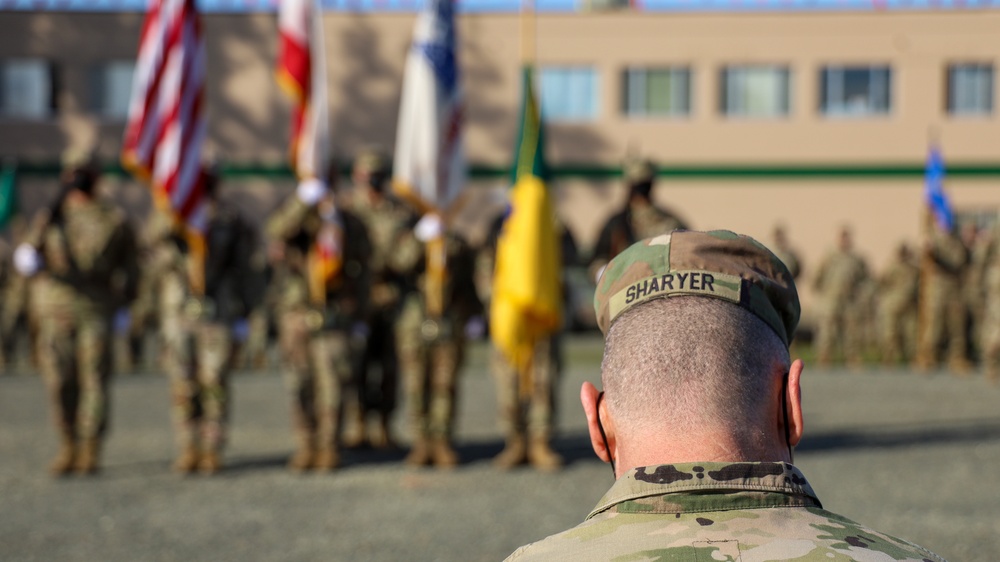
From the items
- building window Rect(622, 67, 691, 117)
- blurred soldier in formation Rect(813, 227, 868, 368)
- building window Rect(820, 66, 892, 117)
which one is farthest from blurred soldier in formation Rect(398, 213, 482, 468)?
building window Rect(820, 66, 892, 117)

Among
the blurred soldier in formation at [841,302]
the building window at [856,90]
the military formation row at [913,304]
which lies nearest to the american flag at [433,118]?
the military formation row at [913,304]

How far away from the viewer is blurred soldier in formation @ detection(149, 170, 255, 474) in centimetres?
938

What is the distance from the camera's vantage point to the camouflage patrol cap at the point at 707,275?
2025mm

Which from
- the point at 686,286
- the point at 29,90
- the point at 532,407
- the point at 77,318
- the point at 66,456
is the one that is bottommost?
the point at 66,456

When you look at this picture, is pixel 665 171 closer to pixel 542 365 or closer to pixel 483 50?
pixel 483 50

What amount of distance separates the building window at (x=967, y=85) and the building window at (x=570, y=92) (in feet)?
26.4

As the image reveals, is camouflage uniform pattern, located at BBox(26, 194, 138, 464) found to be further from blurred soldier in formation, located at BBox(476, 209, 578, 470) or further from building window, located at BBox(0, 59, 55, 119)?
building window, located at BBox(0, 59, 55, 119)

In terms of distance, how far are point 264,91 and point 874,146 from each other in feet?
45.0

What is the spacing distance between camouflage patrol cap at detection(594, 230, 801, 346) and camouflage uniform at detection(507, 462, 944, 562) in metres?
0.27

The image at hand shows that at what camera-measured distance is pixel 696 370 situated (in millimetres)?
1931

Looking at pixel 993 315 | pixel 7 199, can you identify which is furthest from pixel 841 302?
pixel 7 199

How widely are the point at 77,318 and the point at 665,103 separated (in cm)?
2296

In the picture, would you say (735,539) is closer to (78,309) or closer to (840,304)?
(78,309)

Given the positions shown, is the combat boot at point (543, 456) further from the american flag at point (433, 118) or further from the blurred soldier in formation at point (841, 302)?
the blurred soldier in formation at point (841, 302)
